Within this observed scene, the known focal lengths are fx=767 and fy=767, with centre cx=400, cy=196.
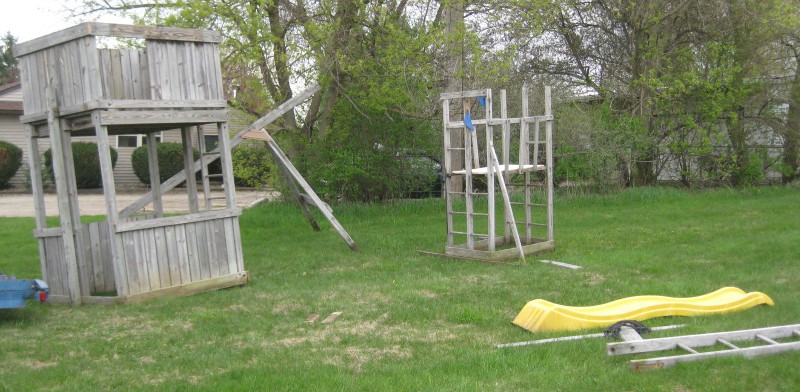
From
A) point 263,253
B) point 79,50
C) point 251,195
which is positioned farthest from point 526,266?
point 251,195

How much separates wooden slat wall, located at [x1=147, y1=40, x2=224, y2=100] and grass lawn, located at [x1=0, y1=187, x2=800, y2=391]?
2323mm

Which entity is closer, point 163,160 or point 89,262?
point 89,262

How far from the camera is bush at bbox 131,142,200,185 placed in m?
27.1

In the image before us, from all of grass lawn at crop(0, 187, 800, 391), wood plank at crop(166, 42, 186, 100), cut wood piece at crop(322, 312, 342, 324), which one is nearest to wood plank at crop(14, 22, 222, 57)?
wood plank at crop(166, 42, 186, 100)

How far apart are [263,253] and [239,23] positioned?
4.35 m

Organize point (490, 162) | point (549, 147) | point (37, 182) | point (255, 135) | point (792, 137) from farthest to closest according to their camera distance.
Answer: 1. point (792, 137)
2. point (549, 147)
3. point (255, 135)
4. point (490, 162)
5. point (37, 182)

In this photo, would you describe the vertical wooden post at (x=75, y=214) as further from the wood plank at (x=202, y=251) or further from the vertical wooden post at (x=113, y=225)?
the wood plank at (x=202, y=251)

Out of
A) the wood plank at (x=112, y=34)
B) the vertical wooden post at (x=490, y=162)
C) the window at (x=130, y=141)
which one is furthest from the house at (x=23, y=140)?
the vertical wooden post at (x=490, y=162)

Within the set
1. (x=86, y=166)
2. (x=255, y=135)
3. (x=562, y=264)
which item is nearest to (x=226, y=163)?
(x=255, y=135)

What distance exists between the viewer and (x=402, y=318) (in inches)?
284

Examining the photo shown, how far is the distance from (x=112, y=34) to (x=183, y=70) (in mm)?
920

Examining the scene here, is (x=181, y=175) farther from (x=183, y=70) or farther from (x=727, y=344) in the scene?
(x=727, y=344)

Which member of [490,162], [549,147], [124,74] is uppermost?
[124,74]

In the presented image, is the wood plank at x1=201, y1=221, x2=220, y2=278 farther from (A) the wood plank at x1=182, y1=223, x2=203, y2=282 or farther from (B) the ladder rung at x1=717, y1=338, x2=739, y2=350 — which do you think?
(B) the ladder rung at x1=717, y1=338, x2=739, y2=350
